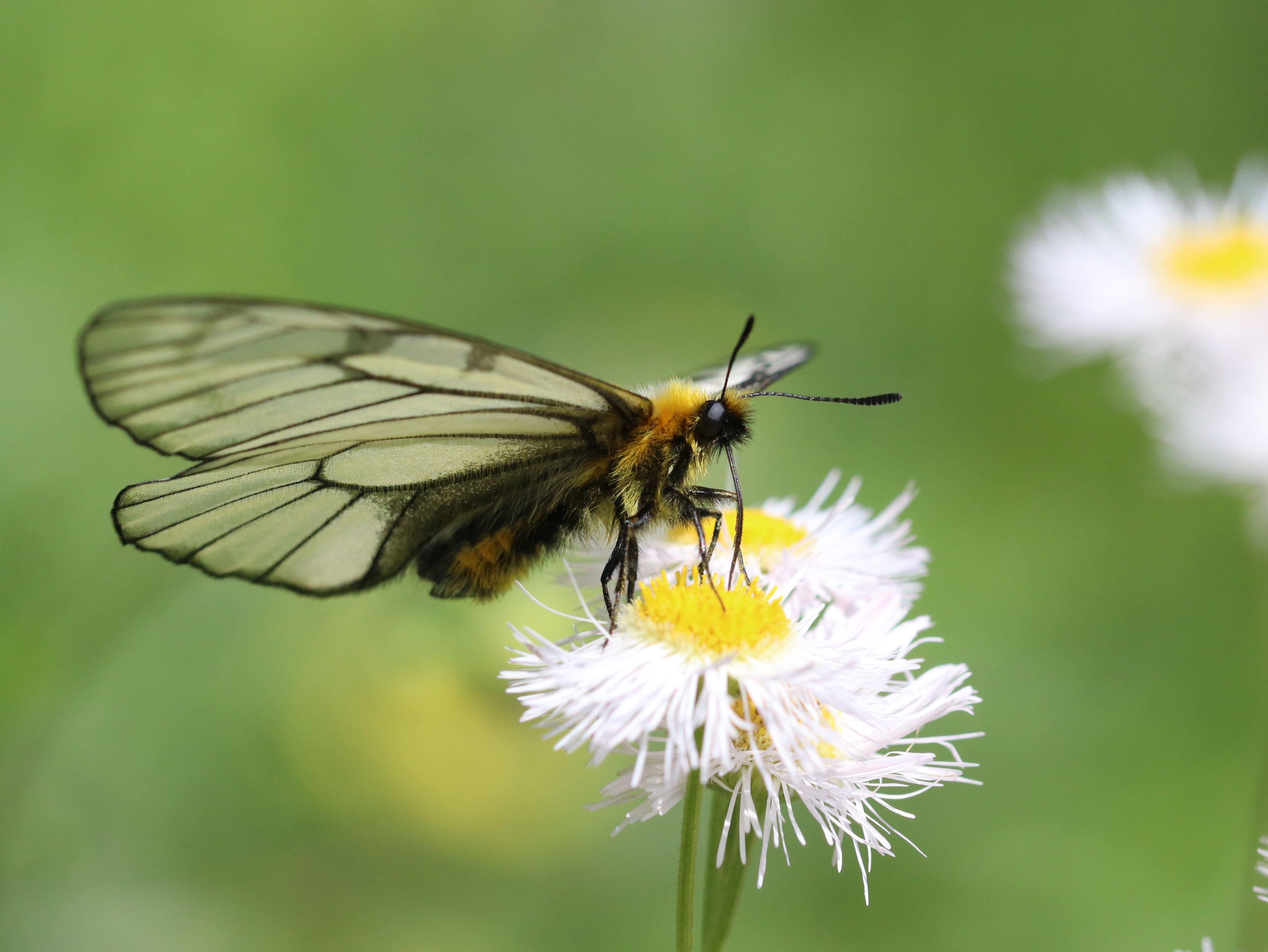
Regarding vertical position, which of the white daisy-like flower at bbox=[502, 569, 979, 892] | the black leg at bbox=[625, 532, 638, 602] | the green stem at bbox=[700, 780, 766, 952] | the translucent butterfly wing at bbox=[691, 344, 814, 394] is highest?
the translucent butterfly wing at bbox=[691, 344, 814, 394]

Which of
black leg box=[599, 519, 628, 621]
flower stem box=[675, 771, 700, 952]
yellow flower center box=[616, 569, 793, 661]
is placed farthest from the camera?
black leg box=[599, 519, 628, 621]

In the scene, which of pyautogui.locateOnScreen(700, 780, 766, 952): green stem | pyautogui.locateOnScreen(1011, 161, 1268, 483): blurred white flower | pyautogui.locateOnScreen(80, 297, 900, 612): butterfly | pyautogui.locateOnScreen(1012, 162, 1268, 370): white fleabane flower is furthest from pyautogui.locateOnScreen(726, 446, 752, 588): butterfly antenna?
pyautogui.locateOnScreen(1012, 162, 1268, 370): white fleabane flower

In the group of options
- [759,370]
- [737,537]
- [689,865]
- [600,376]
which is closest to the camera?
[689,865]

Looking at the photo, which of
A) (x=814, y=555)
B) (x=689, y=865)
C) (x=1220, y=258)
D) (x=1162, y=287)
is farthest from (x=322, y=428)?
(x=1220, y=258)

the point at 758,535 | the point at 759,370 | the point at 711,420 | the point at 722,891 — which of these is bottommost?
the point at 722,891

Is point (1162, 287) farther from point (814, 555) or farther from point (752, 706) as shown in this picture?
point (752, 706)

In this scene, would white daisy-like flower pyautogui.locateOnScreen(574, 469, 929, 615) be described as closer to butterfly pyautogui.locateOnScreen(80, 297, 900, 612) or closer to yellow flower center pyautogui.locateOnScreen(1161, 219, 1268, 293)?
butterfly pyautogui.locateOnScreen(80, 297, 900, 612)

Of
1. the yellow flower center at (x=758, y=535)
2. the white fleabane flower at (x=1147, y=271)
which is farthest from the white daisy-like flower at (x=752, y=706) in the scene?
the white fleabane flower at (x=1147, y=271)
